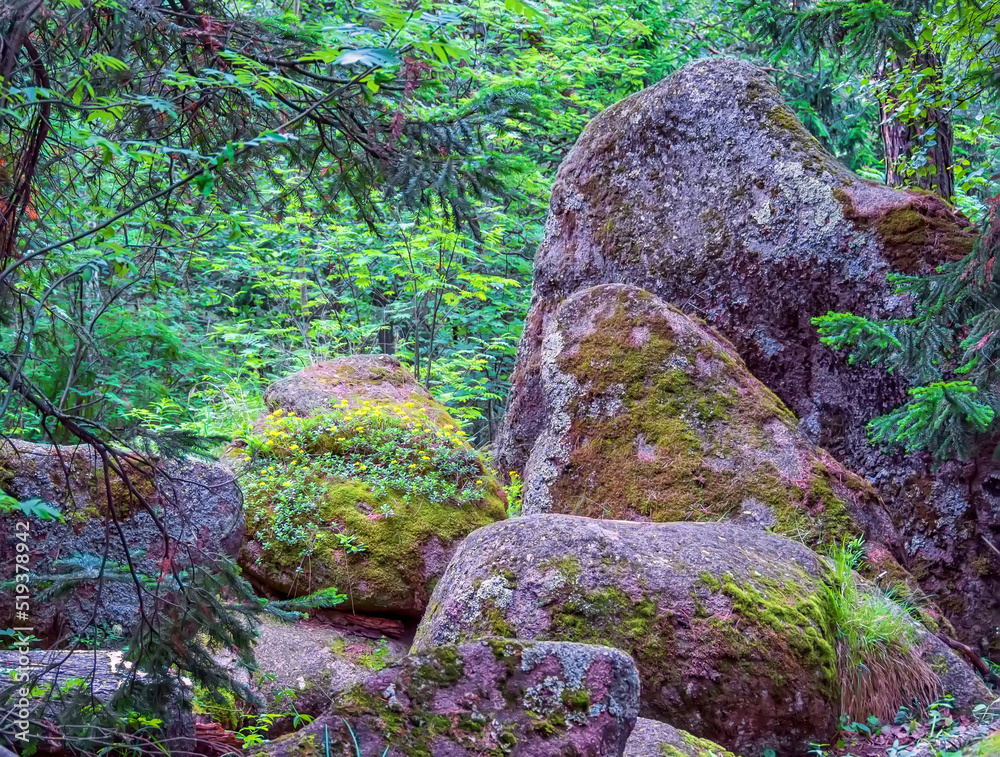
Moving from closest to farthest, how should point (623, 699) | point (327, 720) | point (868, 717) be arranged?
1. point (327, 720)
2. point (623, 699)
3. point (868, 717)

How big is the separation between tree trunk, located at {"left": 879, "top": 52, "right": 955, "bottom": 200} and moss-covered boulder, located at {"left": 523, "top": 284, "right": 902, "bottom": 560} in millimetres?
2923

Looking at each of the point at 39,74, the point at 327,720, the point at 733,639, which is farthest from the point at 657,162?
the point at 327,720

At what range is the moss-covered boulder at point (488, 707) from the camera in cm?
262

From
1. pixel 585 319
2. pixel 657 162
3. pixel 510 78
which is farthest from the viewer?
pixel 510 78

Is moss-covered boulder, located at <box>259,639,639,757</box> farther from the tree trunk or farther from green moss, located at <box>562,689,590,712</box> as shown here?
the tree trunk

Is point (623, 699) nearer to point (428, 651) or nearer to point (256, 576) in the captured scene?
point (428, 651)

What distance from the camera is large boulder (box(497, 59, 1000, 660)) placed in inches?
247

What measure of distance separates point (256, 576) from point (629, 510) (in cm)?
326

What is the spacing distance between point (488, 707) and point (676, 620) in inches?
61.2

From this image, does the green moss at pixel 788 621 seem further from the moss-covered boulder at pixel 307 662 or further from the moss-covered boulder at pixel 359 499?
the moss-covered boulder at pixel 359 499

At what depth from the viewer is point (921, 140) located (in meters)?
7.95

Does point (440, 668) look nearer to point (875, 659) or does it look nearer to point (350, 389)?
point (875, 659)

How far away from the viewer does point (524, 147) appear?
13.5m

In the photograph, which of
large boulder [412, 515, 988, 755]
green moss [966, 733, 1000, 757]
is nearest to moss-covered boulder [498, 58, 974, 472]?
large boulder [412, 515, 988, 755]
